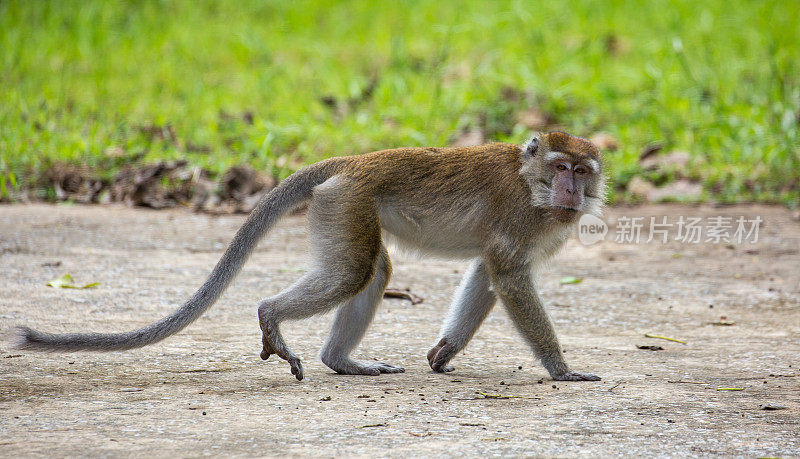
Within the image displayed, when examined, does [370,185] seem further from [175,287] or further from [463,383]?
[175,287]

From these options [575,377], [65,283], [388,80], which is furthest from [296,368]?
[388,80]

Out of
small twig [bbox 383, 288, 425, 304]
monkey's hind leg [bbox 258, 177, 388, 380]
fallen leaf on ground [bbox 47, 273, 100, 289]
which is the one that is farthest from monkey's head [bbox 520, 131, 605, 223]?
fallen leaf on ground [bbox 47, 273, 100, 289]

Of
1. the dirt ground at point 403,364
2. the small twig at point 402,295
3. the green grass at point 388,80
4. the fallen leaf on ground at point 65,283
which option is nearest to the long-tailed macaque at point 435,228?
the dirt ground at point 403,364

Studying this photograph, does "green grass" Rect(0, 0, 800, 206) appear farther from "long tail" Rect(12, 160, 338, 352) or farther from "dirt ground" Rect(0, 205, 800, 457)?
"long tail" Rect(12, 160, 338, 352)

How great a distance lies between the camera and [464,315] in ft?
15.5

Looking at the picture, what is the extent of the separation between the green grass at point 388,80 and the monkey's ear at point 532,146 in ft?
15.6

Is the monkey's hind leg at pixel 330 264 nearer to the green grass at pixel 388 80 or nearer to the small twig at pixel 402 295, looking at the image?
the small twig at pixel 402 295

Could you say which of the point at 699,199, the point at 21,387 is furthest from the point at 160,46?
the point at 21,387

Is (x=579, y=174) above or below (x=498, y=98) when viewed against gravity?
above

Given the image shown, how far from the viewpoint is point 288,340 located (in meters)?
5.10

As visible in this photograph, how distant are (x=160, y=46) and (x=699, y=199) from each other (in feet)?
26.2

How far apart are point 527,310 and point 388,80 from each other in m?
7.87

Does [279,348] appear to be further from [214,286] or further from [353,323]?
[353,323]

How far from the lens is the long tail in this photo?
3.90 m
